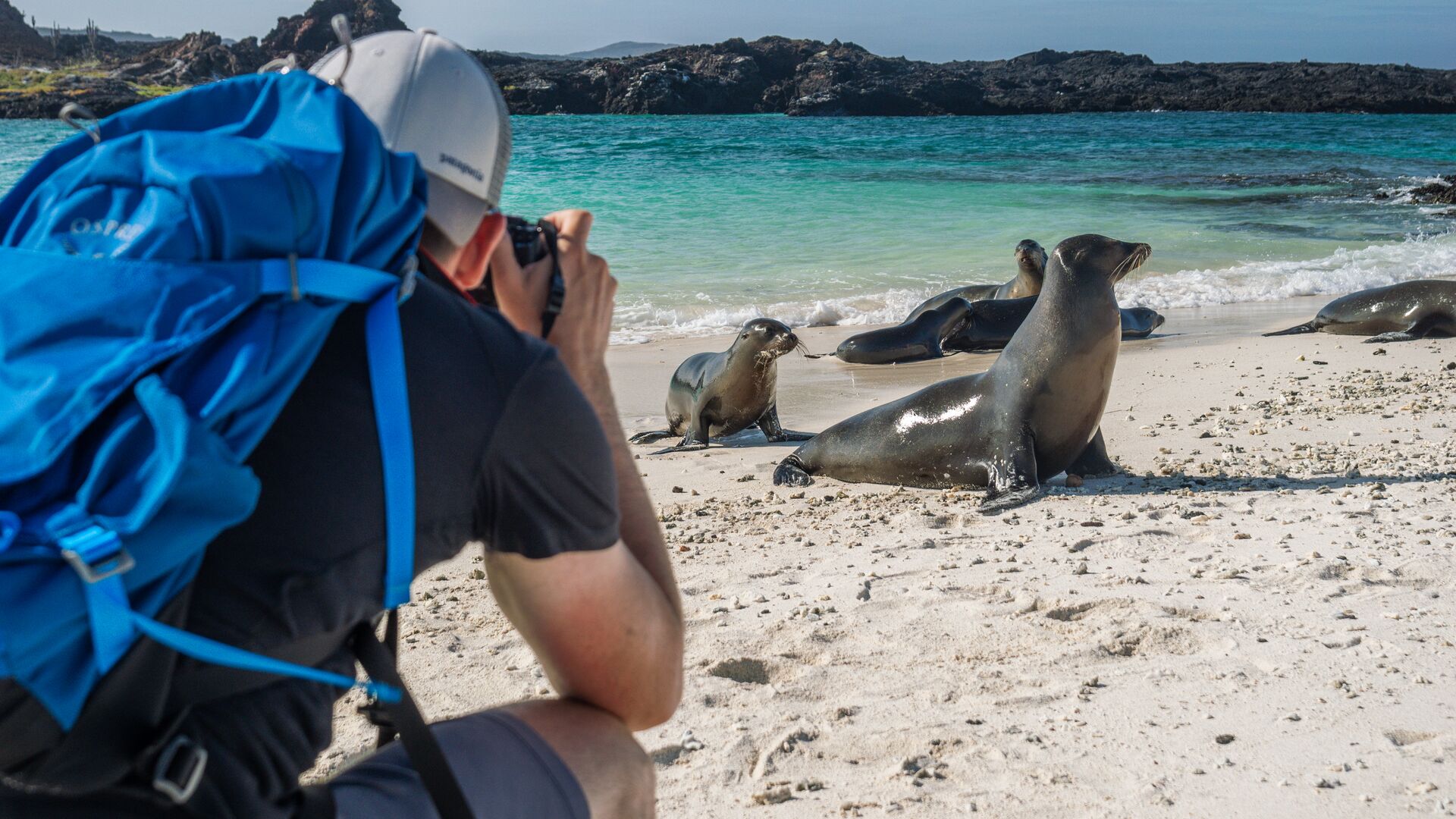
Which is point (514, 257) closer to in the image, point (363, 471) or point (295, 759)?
point (363, 471)

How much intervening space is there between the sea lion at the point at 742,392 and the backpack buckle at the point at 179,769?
5863 millimetres

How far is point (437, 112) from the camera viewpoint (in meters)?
1.51

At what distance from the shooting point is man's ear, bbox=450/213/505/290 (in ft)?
5.07

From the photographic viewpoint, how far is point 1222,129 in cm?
4719

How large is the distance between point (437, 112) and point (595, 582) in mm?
604

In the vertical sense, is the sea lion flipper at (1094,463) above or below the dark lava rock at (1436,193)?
below

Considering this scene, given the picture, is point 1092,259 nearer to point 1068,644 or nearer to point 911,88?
point 1068,644

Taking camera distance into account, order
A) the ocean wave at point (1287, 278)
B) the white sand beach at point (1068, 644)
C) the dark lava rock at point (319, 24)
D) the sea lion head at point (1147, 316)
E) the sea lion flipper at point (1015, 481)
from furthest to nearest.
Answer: the dark lava rock at point (319, 24), the ocean wave at point (1287, 278), the sea lion head at point (1147, 316), the sea lion flipper at point (1015, 481), the white sand beach at point (1068, 644)

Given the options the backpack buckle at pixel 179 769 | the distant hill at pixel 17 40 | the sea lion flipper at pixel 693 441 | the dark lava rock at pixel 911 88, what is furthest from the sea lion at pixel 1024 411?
the distant hill at pixel 17 40

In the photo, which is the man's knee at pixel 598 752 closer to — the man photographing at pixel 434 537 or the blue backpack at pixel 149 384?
the man photographing at pixel 434 537

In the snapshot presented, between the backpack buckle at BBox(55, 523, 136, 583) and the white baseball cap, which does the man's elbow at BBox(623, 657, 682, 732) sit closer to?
the white baseball cap

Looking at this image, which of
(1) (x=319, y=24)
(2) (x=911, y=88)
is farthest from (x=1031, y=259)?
(1) (x=319, y=24)

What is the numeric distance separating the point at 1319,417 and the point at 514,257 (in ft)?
17.8

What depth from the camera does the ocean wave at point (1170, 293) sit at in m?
11.0
